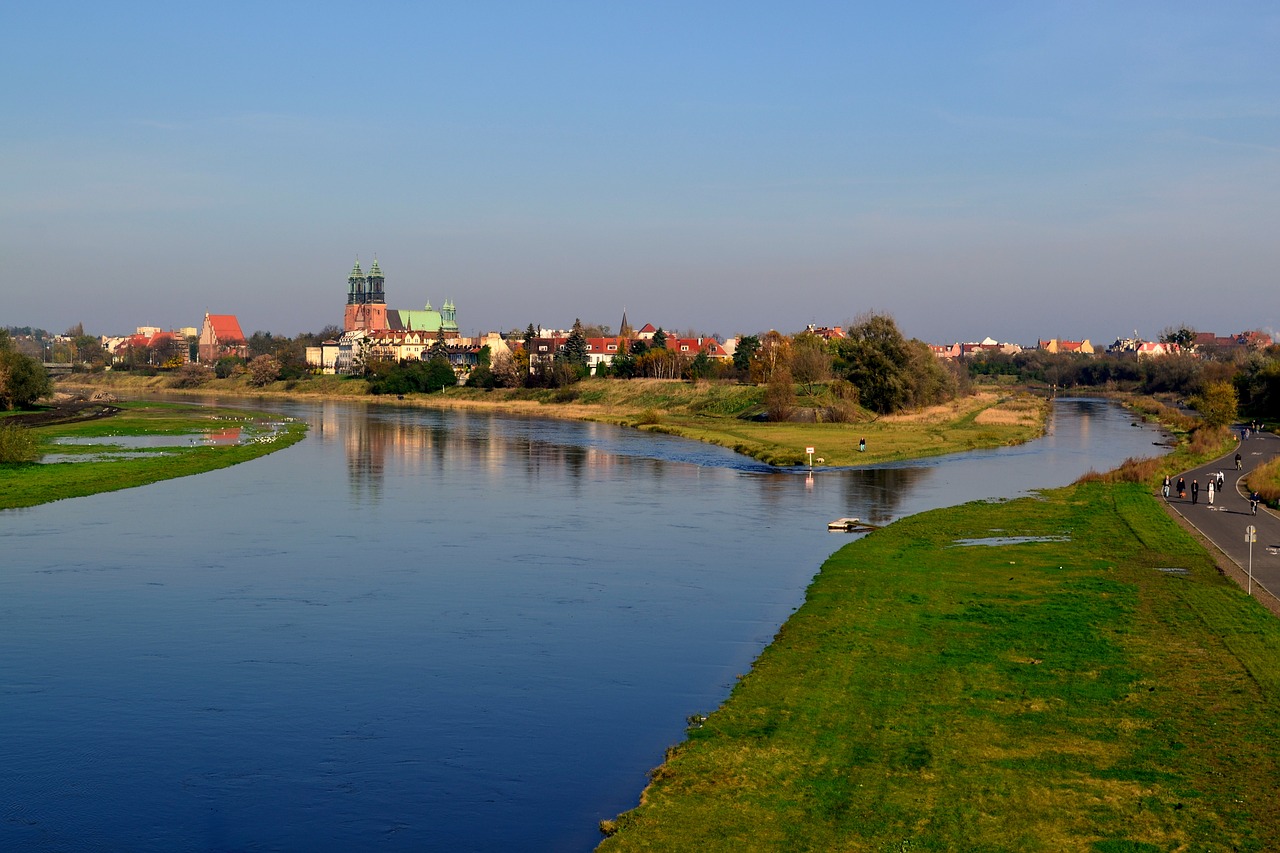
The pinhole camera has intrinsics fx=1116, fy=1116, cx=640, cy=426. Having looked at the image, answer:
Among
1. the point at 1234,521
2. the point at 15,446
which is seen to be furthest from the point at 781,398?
the point at 15,446

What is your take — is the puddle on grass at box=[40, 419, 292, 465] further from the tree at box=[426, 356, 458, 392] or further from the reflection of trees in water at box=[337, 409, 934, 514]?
the tree at box=[426, 356, 458, 392]

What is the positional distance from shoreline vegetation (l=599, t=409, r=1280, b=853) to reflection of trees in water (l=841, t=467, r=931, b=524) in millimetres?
15556

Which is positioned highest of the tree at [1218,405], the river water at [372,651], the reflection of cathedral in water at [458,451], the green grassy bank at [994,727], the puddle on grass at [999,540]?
the tree at [1218,405]

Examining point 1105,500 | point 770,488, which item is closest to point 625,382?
point 770,488

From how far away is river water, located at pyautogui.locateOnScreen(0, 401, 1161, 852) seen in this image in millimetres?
16828

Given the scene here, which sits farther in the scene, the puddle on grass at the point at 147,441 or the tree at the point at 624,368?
the tree at the point at 624,368

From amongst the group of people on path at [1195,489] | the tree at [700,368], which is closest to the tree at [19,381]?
the tree at [700,368]

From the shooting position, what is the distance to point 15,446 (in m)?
62.5

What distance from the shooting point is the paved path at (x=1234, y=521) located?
32.8 metres

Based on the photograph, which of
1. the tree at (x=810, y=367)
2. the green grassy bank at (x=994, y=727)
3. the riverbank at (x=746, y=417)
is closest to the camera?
the green grassy bank at (x=994, y=727)

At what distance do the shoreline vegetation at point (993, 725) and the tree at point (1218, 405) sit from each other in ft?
231

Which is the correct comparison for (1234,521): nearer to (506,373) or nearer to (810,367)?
(810,367)

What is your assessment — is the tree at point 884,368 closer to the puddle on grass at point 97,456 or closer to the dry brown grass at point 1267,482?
the dry brown grass at point 1267,482

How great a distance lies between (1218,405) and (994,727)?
8980 cm
